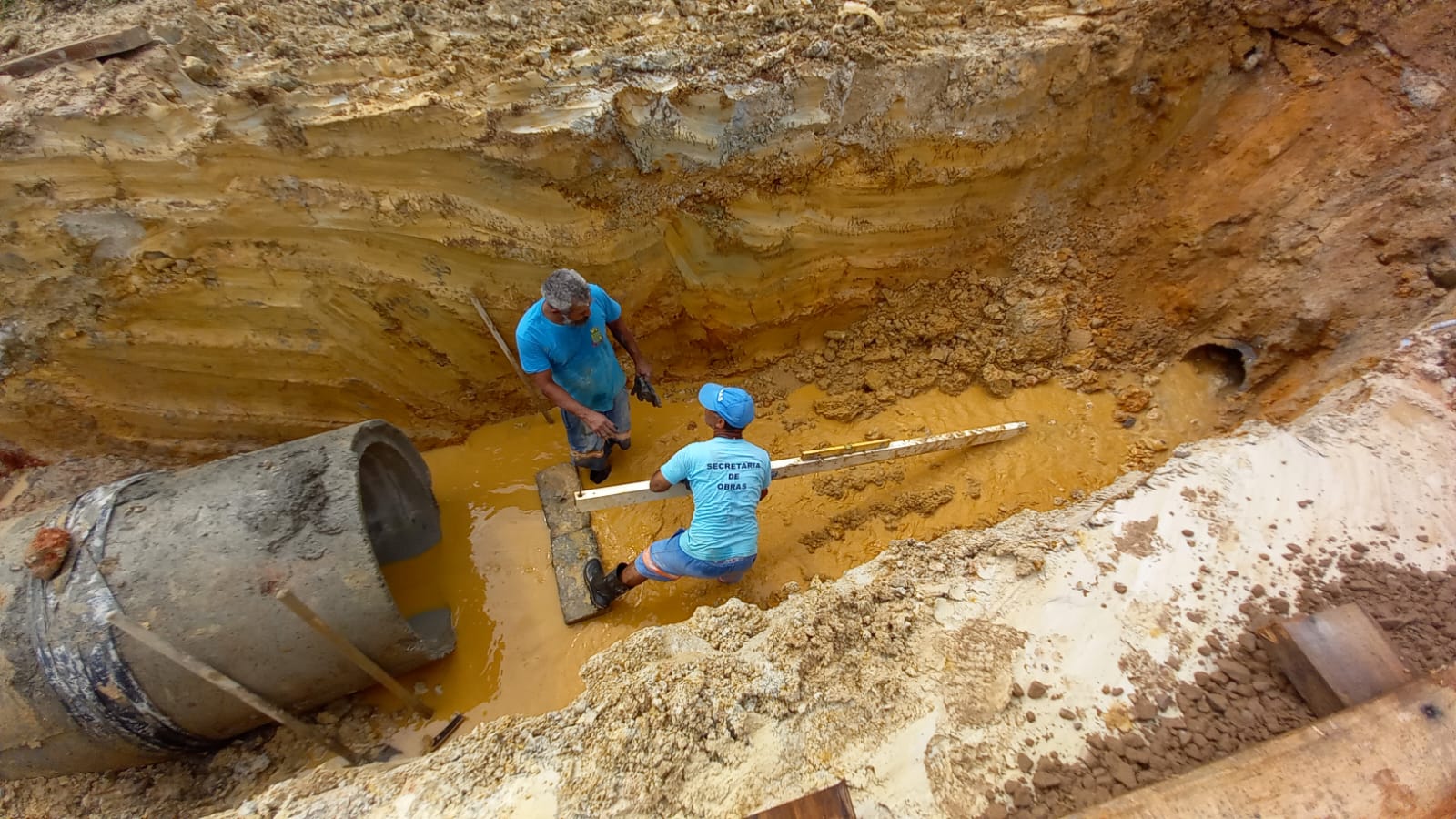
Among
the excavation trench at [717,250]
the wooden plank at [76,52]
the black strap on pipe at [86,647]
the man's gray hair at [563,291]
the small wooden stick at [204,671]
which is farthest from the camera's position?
the excavation trench at [717,250]

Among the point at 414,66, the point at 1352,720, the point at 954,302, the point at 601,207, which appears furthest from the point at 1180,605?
the point at 414,66

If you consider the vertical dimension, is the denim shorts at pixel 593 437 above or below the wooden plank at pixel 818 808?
above

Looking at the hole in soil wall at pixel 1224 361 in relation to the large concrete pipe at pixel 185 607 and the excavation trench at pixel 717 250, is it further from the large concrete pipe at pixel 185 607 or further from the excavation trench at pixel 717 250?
the large concrete pipe at pixel 185 607

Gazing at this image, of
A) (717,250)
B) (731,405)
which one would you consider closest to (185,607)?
(731,405)

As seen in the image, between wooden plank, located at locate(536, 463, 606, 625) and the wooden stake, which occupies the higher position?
the wooden stake

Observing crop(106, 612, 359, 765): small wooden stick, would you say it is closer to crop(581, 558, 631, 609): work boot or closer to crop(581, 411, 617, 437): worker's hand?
crop(581, 558, 631, 609): work boot

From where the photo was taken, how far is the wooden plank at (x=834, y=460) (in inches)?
127

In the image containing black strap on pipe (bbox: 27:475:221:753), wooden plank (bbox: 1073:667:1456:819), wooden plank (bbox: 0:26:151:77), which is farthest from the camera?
wooden plank (bbox: 0:26:151:77)

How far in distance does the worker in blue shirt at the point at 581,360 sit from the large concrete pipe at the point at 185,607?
104cm

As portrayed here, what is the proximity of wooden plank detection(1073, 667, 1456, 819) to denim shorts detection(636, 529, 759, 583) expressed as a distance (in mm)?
1745

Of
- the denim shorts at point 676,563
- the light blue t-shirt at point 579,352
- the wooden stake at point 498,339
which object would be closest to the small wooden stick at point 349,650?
the denim shorts at point 676,563

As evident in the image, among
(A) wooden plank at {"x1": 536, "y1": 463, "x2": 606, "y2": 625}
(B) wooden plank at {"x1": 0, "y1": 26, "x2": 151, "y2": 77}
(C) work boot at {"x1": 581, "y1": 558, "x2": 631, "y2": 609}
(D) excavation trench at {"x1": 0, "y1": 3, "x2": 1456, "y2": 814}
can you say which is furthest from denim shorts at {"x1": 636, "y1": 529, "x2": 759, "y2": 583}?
(B) wooden plank at {"x1": 0, "y1": 26, "x2": 151, "y2": 77}

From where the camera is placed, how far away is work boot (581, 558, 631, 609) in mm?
3396

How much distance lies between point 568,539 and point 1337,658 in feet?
11.4
